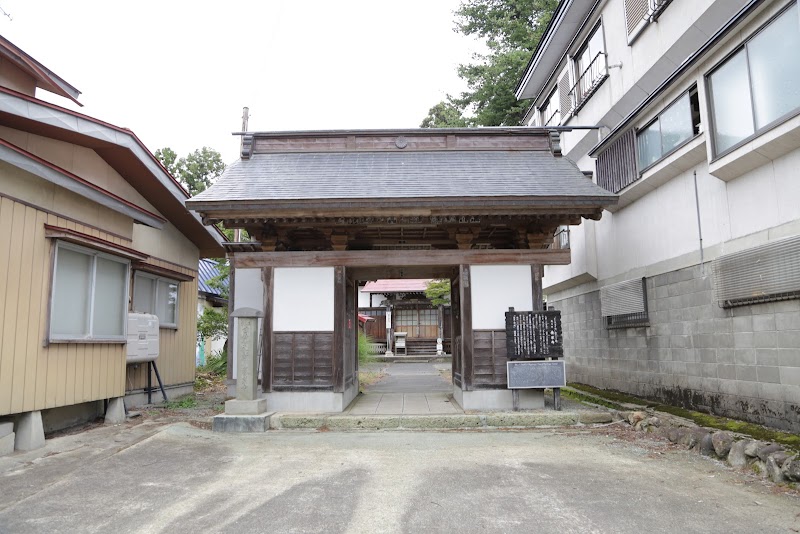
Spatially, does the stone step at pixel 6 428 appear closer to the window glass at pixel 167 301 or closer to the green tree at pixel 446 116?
the window glass at pixel 167 301

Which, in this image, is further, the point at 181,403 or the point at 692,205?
the point at 181,403

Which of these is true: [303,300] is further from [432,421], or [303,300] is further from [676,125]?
[676,125]

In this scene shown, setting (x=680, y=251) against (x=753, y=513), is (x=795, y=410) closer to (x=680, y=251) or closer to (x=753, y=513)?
(x=753, y=513)

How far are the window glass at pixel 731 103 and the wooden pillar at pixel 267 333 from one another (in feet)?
24.4

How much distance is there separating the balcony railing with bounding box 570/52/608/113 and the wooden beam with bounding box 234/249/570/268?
548 cm

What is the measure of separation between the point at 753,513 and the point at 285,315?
7.13 metres

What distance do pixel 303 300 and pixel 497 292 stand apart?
138 inches

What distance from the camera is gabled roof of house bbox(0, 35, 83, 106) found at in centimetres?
817

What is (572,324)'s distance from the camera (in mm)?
14000

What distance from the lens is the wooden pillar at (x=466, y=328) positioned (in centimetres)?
901

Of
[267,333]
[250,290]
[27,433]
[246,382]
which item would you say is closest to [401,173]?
[267,333]

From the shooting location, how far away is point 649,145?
9.68m

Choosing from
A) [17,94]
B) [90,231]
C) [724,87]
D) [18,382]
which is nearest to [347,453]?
[18,382]

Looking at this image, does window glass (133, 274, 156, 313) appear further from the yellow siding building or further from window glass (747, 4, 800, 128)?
window glass (747, 4, 800, 128)
